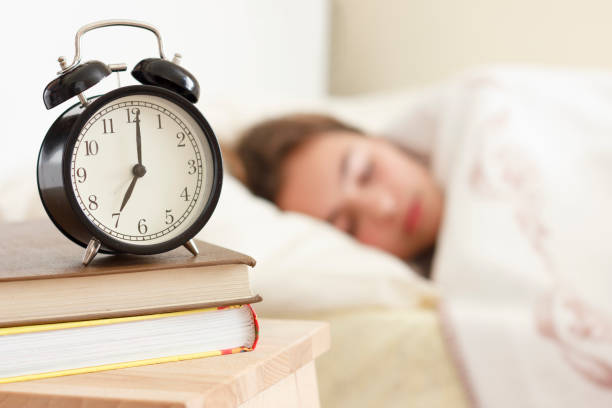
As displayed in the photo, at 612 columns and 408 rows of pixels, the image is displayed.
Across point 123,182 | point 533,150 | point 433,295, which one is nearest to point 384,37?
point 533,150

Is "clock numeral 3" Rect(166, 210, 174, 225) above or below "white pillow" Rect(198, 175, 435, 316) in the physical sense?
above

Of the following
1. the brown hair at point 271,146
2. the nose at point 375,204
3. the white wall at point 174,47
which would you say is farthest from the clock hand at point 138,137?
the brown hair at point 271,146

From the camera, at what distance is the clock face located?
0.41 meters

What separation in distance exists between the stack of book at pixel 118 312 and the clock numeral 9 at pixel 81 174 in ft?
0.16

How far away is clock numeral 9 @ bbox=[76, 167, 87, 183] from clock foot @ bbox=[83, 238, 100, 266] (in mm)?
35

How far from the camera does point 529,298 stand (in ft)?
3.49

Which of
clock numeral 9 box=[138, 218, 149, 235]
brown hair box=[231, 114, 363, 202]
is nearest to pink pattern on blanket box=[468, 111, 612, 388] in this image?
brown hair box=[231, 114, 363, 202]

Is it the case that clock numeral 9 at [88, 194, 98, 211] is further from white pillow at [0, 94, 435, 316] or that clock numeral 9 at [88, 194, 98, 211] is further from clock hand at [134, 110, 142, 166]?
white pillow at [0, 94, 435, 316]

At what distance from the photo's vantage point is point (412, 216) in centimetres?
147

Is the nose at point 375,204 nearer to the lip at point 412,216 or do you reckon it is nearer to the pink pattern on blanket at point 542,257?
the lip at point 412,216

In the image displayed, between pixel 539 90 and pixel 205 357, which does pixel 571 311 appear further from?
pixel 205 357

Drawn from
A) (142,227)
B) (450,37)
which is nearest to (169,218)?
(142,227)

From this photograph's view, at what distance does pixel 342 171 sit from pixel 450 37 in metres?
1.16

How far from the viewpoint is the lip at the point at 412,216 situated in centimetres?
Answer: 147
